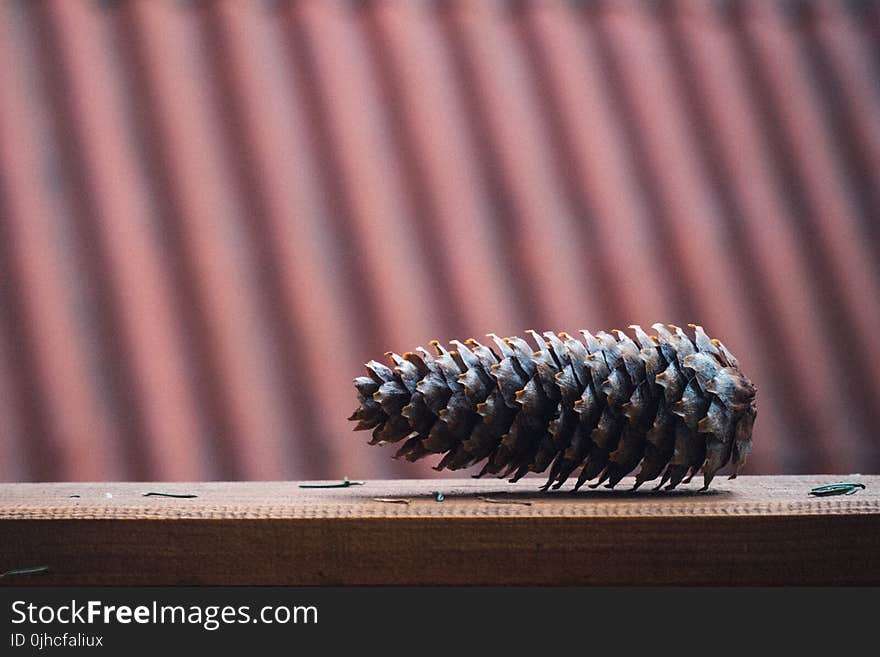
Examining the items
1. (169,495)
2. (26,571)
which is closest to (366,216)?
(169,495)

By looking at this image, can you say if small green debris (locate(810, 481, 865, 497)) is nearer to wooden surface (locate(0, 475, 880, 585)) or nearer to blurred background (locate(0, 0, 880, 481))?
wooden surface (locate(0, 475, 880, 585))

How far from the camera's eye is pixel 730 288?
54.4 inches

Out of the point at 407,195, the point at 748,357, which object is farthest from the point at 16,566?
the point at 748,357

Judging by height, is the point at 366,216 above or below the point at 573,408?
above

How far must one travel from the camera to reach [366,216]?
4.47 ft

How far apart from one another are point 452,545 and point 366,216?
35.3 inches

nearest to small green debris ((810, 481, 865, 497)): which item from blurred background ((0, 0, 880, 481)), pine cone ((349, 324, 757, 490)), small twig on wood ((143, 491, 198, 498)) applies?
pine cone ((349, 324, 757, 490))

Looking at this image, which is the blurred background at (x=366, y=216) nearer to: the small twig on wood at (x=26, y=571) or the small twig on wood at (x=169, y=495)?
the small twig on wood at (x=169, y=495)

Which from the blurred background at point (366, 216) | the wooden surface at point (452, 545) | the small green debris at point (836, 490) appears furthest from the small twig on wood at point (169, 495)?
the blurred background at point (366, 216)

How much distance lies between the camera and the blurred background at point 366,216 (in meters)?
1.30

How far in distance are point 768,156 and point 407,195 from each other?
52 cm

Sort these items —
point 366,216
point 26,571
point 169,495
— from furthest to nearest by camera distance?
point 366,216 → point 169,495 → point 26,571

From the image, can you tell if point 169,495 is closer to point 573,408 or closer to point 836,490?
point 573,408

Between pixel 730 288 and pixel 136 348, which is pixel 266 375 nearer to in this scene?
pixel 136 348
